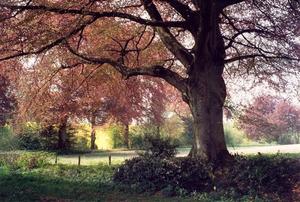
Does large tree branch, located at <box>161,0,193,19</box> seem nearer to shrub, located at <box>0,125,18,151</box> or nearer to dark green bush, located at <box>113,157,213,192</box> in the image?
dark green bush, located at <box>113,157,213,192</box>

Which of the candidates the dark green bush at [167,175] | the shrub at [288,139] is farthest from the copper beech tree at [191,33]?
the shrub at [288,139]

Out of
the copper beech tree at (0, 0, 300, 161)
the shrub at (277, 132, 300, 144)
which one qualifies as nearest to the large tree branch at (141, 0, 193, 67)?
the copper beech tree at (0, 0, 300, 161)

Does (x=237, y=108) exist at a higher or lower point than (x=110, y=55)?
lower

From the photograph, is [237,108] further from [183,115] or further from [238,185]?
[183,115]

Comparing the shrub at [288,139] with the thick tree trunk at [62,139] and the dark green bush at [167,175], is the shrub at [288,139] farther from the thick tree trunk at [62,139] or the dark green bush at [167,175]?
the dark green bush at [167,175]

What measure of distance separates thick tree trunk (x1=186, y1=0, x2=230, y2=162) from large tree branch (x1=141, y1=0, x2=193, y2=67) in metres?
0.73

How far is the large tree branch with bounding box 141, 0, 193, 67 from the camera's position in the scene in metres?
15.4

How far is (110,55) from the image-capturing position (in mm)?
18328

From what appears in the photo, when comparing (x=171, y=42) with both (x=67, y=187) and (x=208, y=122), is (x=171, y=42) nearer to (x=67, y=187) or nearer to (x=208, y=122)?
(x=208, y=122)

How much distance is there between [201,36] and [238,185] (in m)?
5.09

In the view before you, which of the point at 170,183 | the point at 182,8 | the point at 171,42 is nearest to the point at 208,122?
the point at 170,183

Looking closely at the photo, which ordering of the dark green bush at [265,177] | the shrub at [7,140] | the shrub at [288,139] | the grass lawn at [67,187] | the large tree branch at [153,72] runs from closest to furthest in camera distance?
1. the dark green bush at [265,177]
2. the grass lawn at [67,187]
3. the large tree branch at [153,72]
4. the shrub at [7,140]
5. the shrub at [288,139]

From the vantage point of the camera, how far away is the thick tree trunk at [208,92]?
13992mm

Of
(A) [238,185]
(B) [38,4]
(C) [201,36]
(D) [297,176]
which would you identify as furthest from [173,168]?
(B) [38,4]
